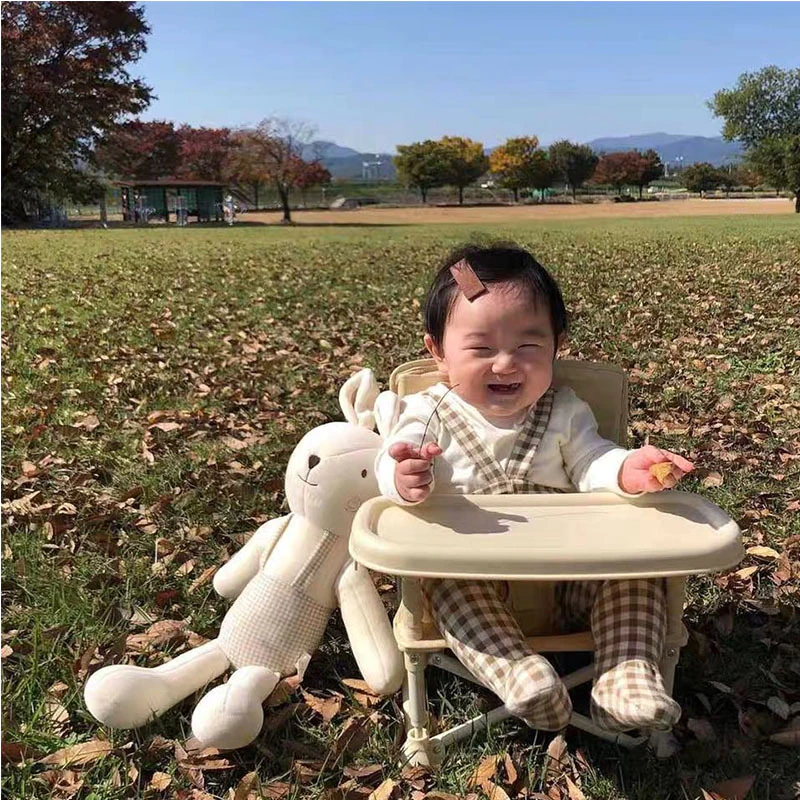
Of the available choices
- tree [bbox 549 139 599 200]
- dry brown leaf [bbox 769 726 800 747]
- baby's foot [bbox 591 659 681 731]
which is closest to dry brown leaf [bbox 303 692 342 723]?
baby's foot [bbox 591 659 681 731]

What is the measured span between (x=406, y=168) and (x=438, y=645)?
253 feet

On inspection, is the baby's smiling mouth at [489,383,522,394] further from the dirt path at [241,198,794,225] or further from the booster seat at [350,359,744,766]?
the dirt path at [241,198,794,225]

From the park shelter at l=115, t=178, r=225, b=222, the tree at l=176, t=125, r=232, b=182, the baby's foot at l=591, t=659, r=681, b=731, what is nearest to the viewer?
the baby's foot at l=591, t=659, r=681, b=731

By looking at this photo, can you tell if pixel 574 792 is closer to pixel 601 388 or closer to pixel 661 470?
pixel 661 470

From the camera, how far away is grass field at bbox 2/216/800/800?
2.21 meters

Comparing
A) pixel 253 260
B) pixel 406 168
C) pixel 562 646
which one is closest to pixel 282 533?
pixel 562 646

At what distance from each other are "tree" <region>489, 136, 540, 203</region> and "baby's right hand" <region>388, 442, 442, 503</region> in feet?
261

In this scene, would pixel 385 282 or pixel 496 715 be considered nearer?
pixel 496 715

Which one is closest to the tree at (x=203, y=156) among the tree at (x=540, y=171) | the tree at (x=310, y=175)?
the tree at (x=310, y=175)

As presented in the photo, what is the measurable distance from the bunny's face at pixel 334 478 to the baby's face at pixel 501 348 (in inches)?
14.5

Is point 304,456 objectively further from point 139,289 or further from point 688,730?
point 139,289

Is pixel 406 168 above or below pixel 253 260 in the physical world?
above

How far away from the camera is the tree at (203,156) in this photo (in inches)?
2729

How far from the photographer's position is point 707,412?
490 cm
